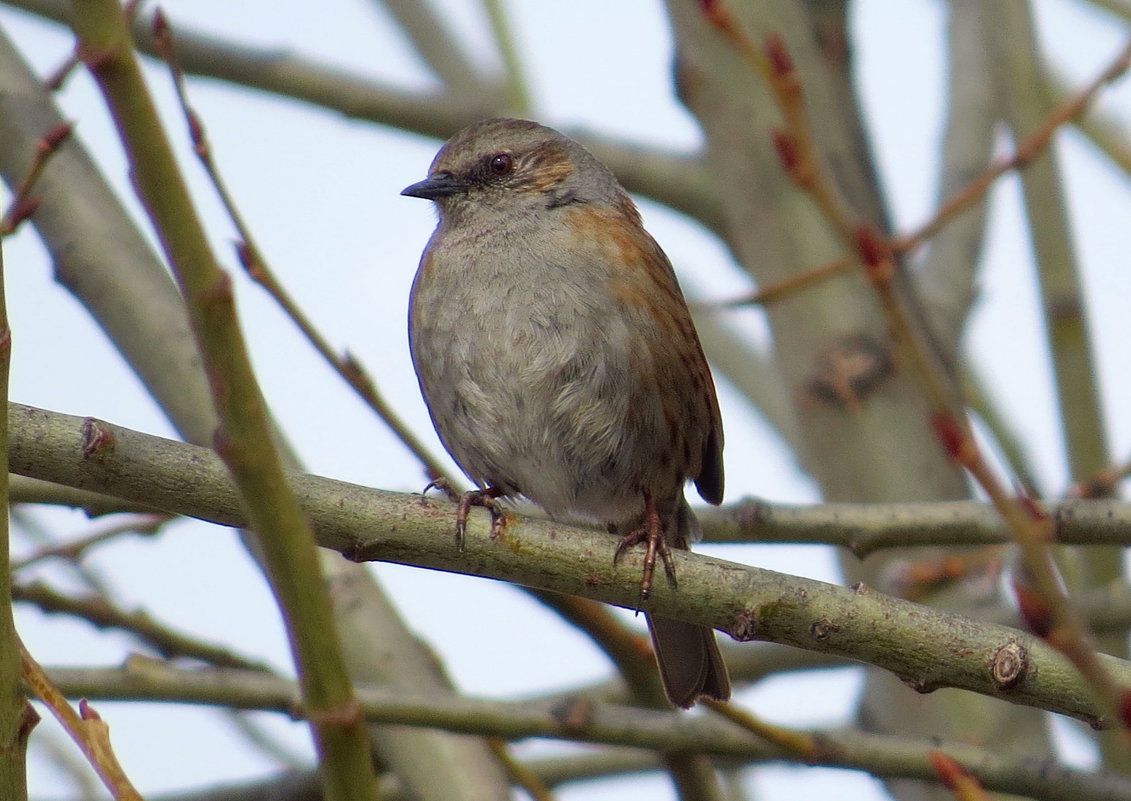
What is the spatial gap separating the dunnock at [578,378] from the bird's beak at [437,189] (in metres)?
0.29

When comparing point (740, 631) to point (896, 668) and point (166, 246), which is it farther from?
point (166, 246)

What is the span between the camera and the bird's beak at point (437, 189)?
4.89 m

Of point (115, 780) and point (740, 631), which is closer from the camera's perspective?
point (115, 780)

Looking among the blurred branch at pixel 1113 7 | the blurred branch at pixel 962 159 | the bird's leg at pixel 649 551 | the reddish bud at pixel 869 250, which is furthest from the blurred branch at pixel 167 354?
the blurred branch at pixel 1113 7

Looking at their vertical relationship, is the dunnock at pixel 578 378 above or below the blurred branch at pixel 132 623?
above

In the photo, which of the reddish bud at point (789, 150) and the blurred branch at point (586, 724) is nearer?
the reddish bud at point (789, 150)

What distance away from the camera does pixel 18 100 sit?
4109 millimetres

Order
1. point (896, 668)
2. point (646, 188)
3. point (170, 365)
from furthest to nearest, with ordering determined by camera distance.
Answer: point (646, 188)
point (170, 365)
point (896, 668)

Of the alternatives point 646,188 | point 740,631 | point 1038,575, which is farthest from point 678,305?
point 1038,575

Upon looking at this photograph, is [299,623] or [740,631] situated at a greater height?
[740,631]

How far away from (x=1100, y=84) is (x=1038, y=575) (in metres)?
1.80

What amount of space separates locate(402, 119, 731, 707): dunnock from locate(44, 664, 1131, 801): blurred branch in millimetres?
580

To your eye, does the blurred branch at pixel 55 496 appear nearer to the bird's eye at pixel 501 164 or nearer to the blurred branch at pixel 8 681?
the blurred branch at pixel 8 681

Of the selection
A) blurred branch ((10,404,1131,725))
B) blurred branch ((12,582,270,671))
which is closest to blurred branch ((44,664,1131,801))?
blurred branch ((12,582,270,671))
